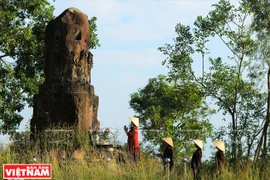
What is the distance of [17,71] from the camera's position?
977 inches

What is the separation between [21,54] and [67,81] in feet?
26.1

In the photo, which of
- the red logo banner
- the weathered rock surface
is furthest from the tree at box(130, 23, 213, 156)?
the red logo banner

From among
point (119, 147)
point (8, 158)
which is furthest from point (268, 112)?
point (8, 158)

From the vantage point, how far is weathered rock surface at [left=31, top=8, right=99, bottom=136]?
16.8 metres

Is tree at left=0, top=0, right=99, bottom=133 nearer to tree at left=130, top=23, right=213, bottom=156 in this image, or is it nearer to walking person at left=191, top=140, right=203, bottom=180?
tree at left=130, top=23, right=213, bottom=156

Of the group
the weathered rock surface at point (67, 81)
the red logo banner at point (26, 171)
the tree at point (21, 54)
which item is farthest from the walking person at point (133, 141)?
the tree at point (21, 54)

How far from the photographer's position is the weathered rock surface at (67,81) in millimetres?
16812

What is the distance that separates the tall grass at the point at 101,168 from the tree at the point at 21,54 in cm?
937

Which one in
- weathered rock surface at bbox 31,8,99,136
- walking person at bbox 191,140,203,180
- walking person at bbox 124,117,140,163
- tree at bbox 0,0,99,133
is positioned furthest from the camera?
tree at bbox 0,0,99,133

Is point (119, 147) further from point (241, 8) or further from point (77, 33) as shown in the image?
point (241, 8)

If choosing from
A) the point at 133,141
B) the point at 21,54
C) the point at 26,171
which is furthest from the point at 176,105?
the point at 26,171

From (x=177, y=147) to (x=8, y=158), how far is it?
817 cm

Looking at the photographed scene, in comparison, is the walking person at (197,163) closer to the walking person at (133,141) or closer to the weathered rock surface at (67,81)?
the walking person at (133,141)

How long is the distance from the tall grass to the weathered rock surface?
1406 millimetres
